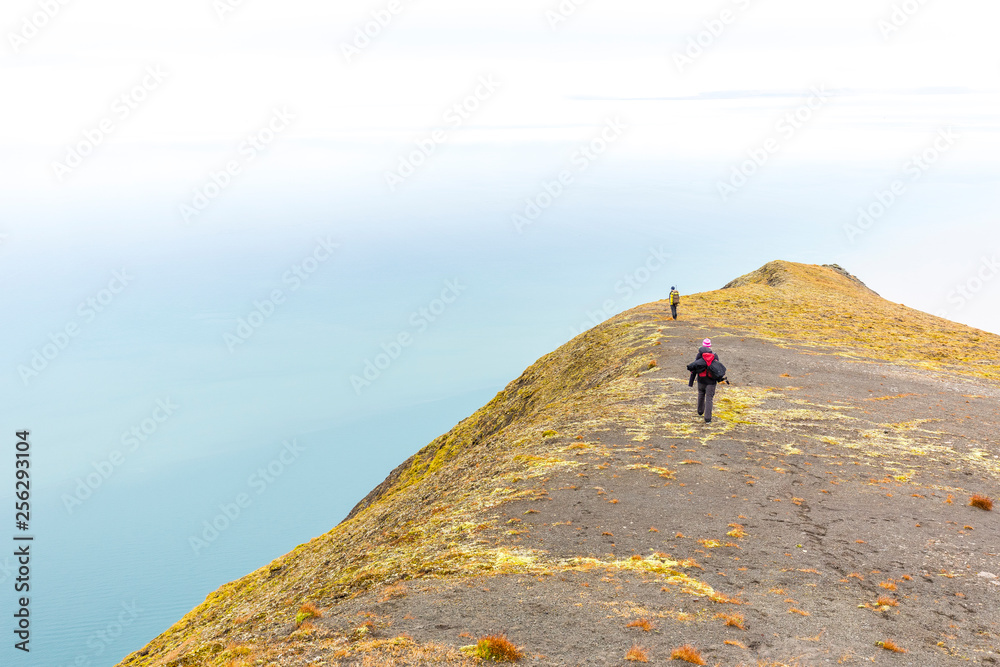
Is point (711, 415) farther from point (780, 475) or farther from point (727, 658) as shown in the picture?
point (727, 658)

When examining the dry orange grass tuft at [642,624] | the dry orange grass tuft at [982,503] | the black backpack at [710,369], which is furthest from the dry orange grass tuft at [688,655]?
the black backpack at [710,369]

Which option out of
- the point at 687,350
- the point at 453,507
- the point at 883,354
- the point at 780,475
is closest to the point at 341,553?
the point at 453,507

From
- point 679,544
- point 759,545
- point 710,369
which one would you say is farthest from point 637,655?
point 710,369

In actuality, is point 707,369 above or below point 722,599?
above

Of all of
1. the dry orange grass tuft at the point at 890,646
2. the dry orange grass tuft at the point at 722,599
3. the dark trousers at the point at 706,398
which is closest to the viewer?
the dry orange grass tuft at the point at 890,646

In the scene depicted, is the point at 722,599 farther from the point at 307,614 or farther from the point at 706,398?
the point at 706,398

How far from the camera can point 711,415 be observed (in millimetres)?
29641

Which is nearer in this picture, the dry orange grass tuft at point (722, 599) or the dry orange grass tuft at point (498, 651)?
the dry orange grass tuft at point (498, 651)

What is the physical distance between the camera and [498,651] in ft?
40.1

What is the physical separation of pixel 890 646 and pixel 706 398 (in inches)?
671

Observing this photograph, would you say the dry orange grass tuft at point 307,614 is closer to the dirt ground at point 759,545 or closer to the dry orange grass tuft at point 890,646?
the dirt ground at point 759,545

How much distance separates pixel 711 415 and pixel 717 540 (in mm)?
12515

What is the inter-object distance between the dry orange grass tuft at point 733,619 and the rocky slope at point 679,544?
0.07 meters

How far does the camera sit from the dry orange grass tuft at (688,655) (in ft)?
38.4
